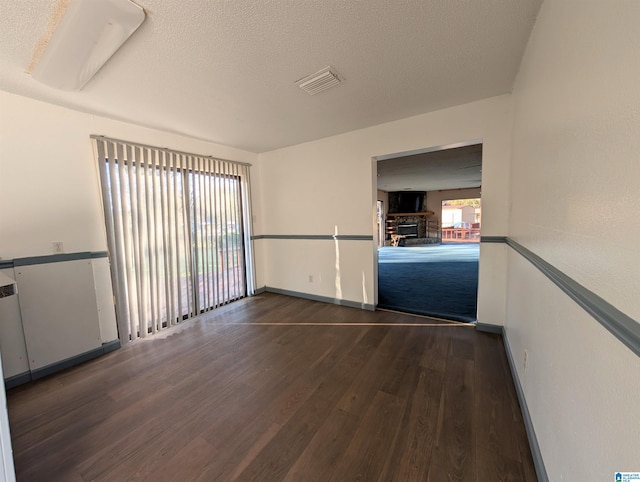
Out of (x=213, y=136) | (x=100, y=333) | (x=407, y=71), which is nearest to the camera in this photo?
(x=407, y=71)

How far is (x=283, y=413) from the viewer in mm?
1577

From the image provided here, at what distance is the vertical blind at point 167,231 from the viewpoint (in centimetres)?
254

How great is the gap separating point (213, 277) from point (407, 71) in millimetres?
3309

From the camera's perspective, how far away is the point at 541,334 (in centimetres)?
118

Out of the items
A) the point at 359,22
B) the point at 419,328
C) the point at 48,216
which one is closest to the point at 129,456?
the point at 48,216

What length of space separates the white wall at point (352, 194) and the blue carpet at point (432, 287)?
53 cm

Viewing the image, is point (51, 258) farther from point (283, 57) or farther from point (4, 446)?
point (283, 57)

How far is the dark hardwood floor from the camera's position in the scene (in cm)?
124

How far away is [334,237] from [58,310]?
301 centimetres

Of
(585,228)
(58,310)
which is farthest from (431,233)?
(58,310)

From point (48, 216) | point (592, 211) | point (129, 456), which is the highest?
point (48, 216)

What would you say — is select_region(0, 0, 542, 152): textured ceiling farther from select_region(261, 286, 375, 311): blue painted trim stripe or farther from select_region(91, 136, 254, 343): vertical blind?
select_region(261, 286, 375, 311): blue painted trim stripe

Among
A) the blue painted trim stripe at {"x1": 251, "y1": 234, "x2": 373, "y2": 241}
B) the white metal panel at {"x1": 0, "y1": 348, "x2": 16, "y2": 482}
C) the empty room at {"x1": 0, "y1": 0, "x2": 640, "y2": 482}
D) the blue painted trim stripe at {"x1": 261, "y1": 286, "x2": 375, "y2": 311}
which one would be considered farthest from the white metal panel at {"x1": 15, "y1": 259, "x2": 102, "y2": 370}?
the blue painted trim stripe at {"x1": 261, "y1": 286, "x2": 375, "y2": 311}

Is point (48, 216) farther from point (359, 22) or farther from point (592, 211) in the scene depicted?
point (592, 211)
